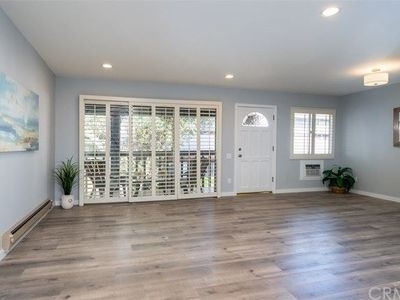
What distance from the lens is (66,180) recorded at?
492 centimetres

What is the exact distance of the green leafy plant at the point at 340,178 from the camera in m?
6.67

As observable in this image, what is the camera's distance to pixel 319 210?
4953 millimetres

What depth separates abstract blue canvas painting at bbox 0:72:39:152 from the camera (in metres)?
2.59

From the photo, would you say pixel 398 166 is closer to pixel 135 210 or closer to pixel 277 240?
pixel 277 240

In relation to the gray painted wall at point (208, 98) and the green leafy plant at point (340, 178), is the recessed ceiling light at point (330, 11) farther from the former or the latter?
the green leafy plant at point (340, 178)

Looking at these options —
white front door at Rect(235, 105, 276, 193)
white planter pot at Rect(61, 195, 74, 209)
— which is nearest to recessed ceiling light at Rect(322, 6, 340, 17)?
white front door at Rect(235, 105, 276, 193)

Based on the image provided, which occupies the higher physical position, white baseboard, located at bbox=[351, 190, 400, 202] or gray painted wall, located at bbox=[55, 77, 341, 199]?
gray painted wall, located at bbox=[55, 77, 341, 199]

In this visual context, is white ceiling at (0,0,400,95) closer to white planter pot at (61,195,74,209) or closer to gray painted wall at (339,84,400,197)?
gray painted wall at (339,84,400,197)

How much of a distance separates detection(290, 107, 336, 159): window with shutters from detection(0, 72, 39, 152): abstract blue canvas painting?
553 centimetres

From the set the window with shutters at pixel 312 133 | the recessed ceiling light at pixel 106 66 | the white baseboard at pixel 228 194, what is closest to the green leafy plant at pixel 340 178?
the window with shutters at pixel 312 133

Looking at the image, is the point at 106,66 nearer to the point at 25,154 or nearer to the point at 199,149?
the point at 25,154

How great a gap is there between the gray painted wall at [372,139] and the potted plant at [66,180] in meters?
6.49

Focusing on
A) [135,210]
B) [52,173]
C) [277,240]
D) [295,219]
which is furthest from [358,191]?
[52,173]

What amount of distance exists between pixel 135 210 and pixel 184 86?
9.15 ft
